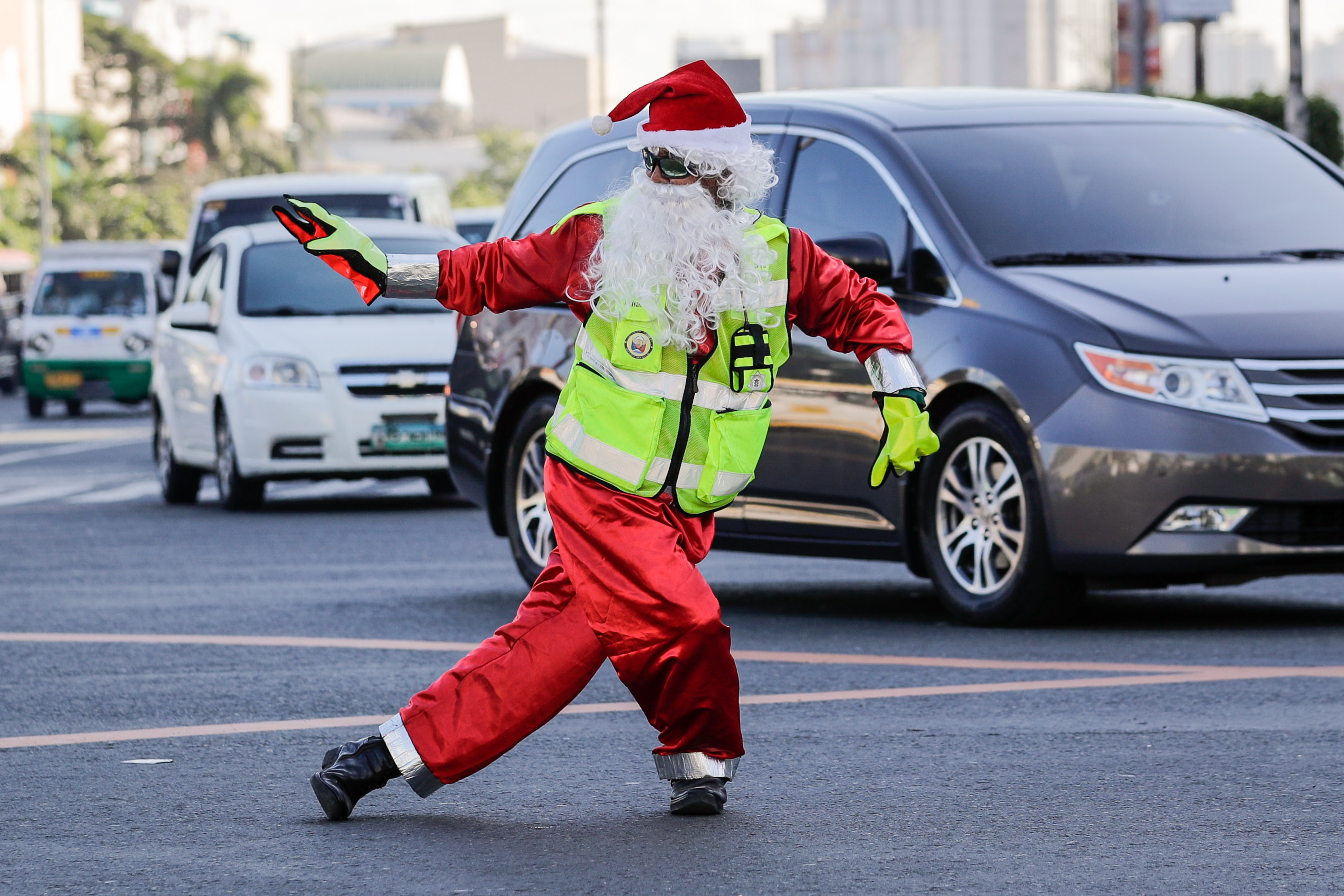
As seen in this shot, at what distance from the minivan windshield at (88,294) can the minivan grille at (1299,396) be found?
26.3 m

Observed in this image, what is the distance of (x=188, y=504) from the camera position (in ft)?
53.8

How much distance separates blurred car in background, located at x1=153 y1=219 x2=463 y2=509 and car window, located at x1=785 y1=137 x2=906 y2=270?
19.9ft

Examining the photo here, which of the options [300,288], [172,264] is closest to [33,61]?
[172,264]

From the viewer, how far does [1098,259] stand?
8.64 metres

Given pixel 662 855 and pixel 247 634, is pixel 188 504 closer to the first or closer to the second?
pixel 247 634

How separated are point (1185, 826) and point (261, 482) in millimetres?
10844

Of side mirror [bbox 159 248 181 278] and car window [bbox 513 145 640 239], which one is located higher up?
car window [bbox 513 145 640 239]

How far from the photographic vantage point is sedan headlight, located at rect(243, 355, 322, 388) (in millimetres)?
14977

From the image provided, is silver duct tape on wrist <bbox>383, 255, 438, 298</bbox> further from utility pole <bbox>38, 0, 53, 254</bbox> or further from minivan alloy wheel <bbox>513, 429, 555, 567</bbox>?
utility pole <bbox>38, 0, 53, 254</bbox>

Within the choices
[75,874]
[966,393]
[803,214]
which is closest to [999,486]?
[966,393]

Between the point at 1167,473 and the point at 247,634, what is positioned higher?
the point at 1167,473

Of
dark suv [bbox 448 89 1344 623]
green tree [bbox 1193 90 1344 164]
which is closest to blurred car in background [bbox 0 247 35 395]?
green tree [bbox 1193 90 1344 164]

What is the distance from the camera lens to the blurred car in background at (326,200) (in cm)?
2230

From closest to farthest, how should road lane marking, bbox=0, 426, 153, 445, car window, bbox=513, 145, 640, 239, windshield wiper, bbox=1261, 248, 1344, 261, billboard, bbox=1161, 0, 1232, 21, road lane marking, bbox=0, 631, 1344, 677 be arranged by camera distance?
road lane marking, bbox=0, 631, 1344, 677 → windshield wiper, bbox=1261, 248, 1344, 261 → car window, bbox=513, 145, 640, 239 → road lane marking, bbox=0, 426, 153, 445 → billboard, bbox=1161, 0, 1232, 21
